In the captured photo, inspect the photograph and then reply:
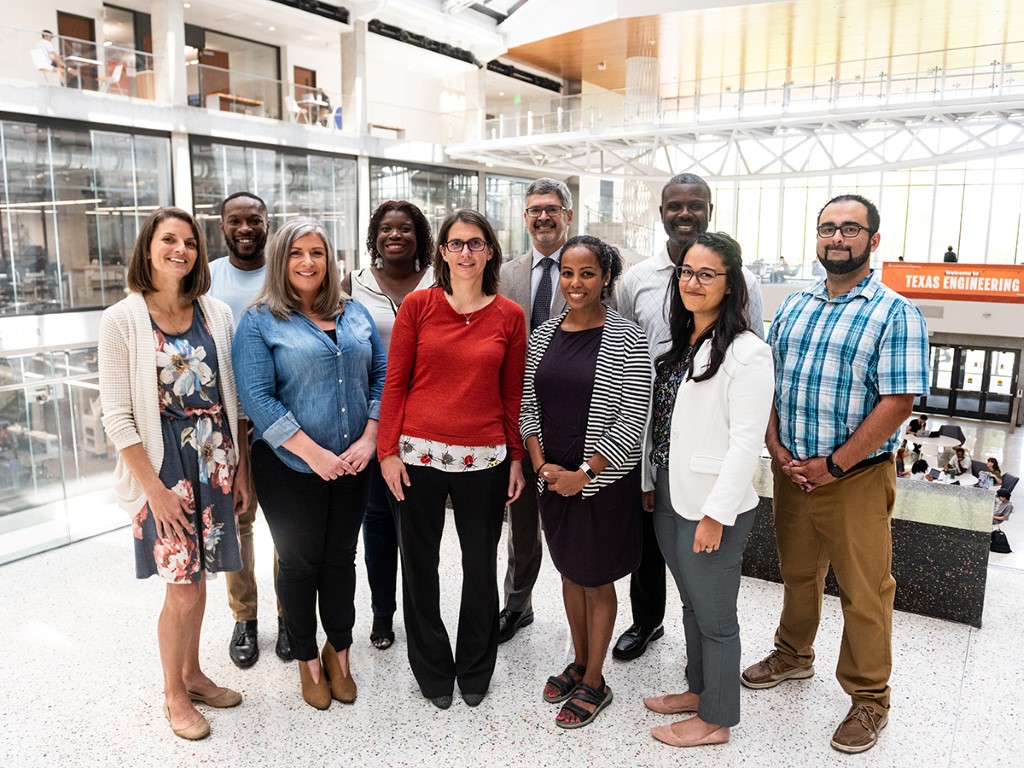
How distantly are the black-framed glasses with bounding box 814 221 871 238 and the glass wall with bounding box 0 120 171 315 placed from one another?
15.4 m

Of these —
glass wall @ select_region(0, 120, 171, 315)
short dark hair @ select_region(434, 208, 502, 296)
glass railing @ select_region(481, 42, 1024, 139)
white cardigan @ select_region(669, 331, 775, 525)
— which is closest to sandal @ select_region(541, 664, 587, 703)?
white cardigan @ select_region(669, 331, 775, 525)

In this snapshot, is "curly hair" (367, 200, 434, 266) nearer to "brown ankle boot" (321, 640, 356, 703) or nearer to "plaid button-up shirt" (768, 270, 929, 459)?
"plaid button-up shirt" (768, 270, 929, 459)

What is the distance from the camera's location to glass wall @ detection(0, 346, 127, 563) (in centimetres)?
548

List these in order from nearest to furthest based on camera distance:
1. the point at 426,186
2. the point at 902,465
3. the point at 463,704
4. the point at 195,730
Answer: the point at 195,730, the point at 463,704, the point at 902,465, the point at 426,186

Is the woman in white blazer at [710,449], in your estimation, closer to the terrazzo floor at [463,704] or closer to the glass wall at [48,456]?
the terrazzo floor at [463,704]

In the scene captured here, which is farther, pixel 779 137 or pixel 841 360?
pixel 779 137

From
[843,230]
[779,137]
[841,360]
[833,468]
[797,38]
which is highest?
[797,38]

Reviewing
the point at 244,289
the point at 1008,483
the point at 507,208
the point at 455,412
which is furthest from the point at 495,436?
the point at 507,208

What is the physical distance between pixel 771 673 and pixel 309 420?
2.42m

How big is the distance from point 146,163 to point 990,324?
22504 mm

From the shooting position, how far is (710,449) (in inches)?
107

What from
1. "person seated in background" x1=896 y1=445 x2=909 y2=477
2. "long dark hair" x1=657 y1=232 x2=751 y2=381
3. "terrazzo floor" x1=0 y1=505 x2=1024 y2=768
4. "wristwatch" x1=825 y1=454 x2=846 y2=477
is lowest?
"person seated in background" x1=896 y1=445 x2=909 y2=477

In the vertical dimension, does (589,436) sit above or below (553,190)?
below

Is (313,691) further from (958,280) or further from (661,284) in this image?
(958,280)
